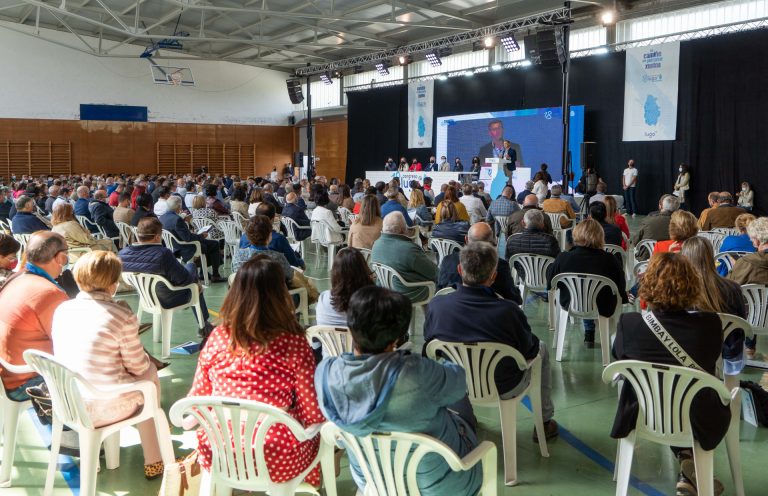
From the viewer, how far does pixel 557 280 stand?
189 inches

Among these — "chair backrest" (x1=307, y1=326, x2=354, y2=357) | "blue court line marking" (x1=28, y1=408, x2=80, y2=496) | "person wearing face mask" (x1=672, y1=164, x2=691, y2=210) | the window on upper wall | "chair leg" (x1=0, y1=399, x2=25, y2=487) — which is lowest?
"blue court line marking" (x1=28, y1=408, x2=80, y2=496)

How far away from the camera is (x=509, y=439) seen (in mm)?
3148

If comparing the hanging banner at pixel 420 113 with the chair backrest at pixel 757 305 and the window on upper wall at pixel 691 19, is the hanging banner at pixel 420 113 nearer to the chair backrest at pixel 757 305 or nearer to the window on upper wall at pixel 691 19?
the window on upper wall at pixel 691 19

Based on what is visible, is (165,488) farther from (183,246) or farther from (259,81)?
(259,81)

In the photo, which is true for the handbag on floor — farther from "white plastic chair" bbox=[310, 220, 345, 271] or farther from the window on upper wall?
the window on upper wall

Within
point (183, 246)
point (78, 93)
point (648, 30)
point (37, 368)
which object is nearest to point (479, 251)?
point (37, 368)

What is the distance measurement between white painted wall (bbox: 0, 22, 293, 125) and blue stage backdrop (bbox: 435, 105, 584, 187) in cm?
960

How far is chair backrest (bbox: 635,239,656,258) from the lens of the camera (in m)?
6.39

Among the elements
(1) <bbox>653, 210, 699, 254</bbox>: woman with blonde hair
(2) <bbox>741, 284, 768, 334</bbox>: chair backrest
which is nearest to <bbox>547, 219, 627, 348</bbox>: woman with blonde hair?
(1) <bbox>653, 210, 699, 254</bbox>: woman with blonde hair

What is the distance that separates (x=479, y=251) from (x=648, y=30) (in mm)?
14793

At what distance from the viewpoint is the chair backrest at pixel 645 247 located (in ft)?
21.0

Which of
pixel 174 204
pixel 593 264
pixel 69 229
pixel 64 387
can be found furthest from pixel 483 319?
pixel 174 204

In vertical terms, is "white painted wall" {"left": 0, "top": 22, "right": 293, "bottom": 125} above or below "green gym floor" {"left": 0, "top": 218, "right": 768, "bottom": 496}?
above

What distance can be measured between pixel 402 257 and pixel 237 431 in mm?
2957
